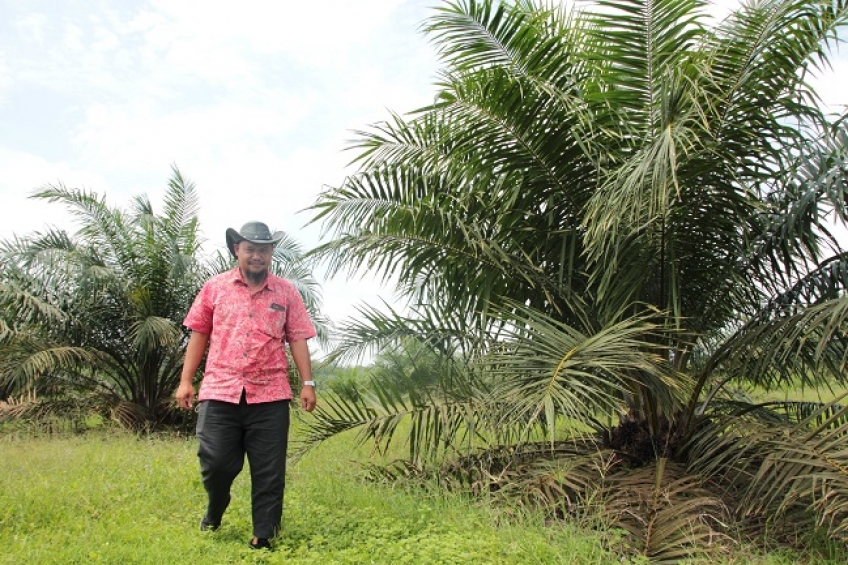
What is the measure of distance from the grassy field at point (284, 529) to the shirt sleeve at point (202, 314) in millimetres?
1187

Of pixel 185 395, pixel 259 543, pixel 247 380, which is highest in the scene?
pixel 247 380

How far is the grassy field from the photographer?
417cm

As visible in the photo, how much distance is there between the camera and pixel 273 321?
461cm

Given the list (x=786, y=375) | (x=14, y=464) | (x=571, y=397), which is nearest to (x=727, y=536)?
(x=571, y=397)

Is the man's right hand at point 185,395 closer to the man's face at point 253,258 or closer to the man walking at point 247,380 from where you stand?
the man walking at point 247,380

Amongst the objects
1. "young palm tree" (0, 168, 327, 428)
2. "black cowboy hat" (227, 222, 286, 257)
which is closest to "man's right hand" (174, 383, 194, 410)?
"black cowboy hat" (227, 222, 286, 257)

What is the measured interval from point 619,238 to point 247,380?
254cm

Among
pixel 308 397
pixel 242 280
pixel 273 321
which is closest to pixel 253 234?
pixel 242 280

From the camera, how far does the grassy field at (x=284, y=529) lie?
13.7 feet

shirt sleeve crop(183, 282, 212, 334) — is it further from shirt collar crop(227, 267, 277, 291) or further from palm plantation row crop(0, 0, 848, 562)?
palm plantation row crop(0, 0, 848, 562)

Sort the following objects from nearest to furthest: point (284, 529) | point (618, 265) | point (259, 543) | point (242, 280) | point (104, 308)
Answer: point (259, 543), point (242, 280), point (284, 529), point (618, 265), point (104, 308)

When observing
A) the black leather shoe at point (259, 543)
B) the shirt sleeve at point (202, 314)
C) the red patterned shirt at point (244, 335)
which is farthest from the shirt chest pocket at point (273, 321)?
the black leather shoe at point (259, 543)

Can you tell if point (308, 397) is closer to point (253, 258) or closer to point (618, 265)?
point (253, 258)

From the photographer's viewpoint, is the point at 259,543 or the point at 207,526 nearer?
the point at 259,543
